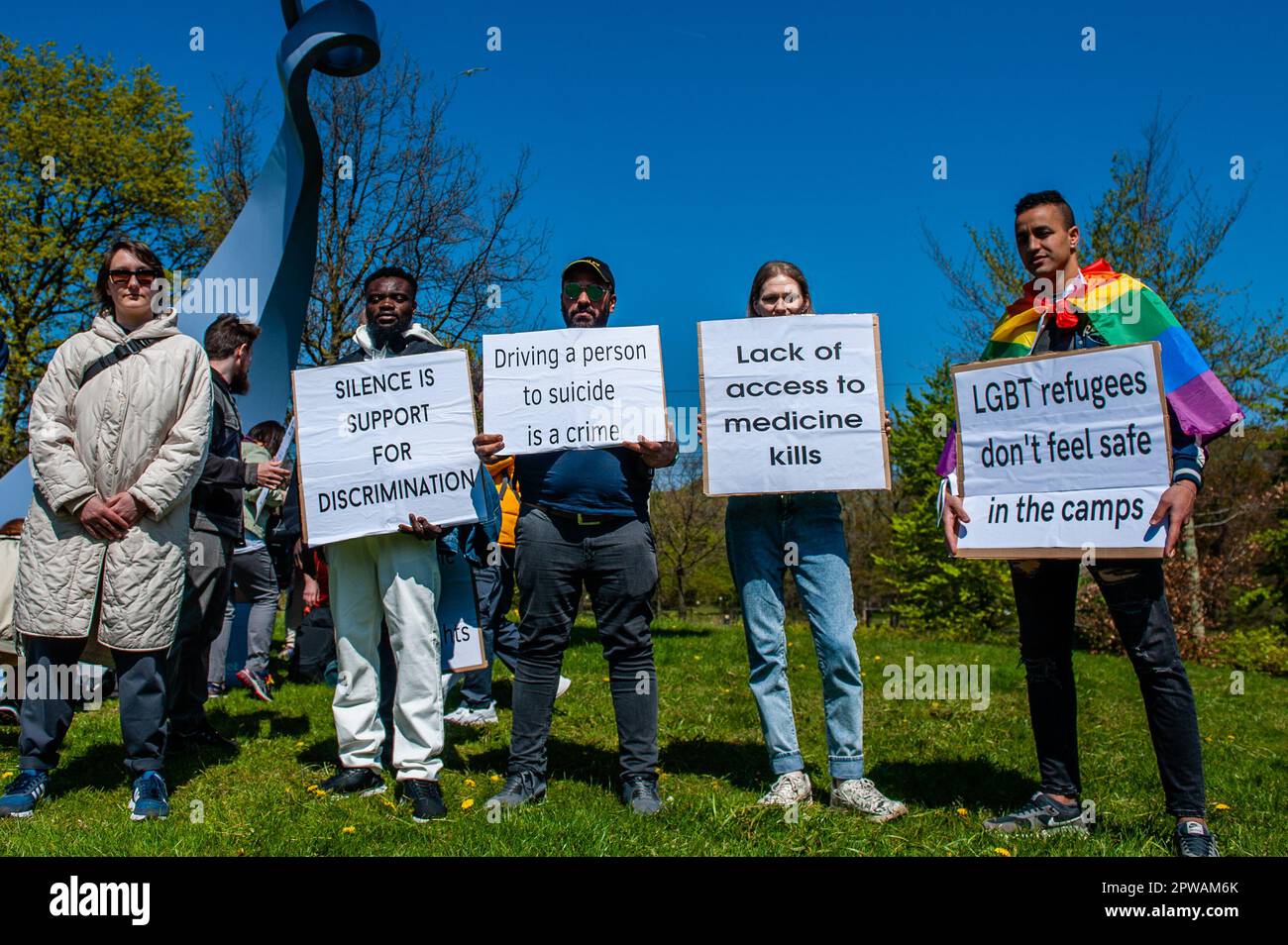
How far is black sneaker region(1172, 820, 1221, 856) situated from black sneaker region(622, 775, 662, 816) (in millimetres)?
1845

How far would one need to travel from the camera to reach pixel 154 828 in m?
3.57

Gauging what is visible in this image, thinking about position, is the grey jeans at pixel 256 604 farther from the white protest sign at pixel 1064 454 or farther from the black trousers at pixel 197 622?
the white protest sign at pixel 1064 454

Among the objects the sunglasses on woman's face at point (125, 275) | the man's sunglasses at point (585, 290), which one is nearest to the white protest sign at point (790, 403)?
the man's sunglasses at point (585, 290)

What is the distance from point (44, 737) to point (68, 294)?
26635 millimetres

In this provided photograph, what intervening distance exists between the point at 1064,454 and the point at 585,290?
2.07m

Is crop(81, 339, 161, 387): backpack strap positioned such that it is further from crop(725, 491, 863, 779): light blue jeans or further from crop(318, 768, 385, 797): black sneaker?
crop(725, 491, 863, 779): light blue jeans

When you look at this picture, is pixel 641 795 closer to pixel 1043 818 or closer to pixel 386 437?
pixel 1043 818

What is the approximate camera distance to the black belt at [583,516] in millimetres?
3961

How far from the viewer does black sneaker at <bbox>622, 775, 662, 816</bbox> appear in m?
3.76

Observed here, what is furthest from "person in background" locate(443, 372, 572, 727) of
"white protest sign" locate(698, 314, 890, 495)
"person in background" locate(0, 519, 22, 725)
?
"person in background" locate(0, 519, 22, 725)

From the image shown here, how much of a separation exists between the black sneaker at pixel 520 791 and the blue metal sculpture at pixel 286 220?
8.75m

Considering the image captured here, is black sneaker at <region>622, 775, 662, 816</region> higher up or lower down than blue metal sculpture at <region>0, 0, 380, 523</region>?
lower down
